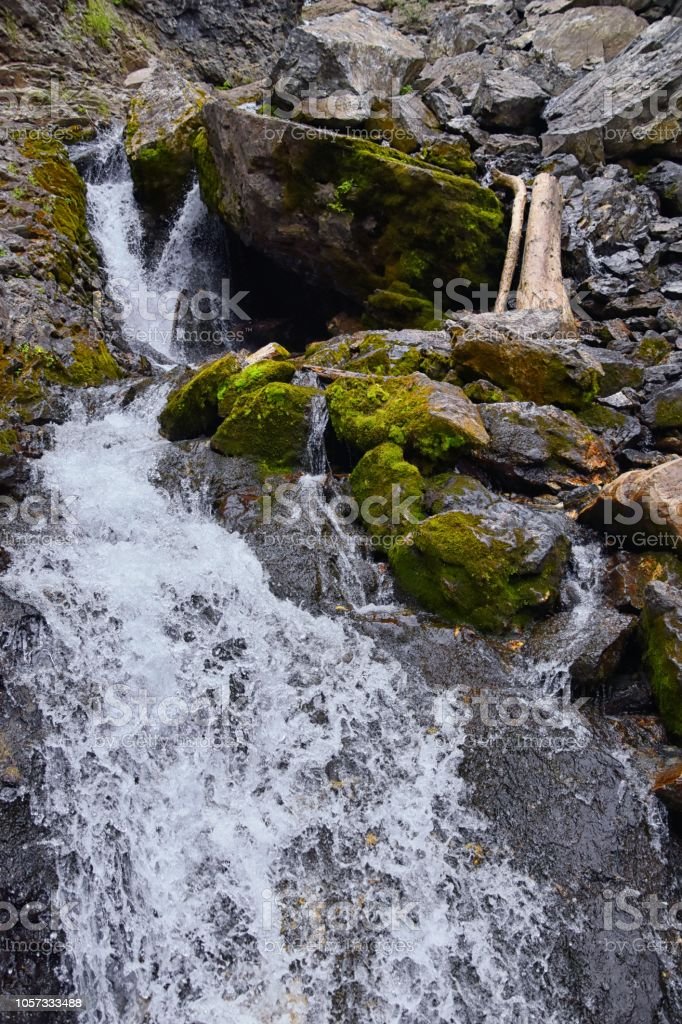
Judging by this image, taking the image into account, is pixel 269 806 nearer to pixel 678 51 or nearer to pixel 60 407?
pixel 60 407

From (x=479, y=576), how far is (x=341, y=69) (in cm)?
1400

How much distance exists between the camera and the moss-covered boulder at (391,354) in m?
8.40

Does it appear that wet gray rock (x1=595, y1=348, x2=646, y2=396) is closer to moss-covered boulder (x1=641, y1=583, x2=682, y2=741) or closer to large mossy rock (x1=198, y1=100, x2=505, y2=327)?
large mossy rock (x1=198, y1=100, x2=505, y2=327)

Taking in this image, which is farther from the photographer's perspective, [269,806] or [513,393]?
[513,393]

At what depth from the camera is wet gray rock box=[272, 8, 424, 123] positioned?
41.5ft

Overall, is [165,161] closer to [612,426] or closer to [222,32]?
[612,426]

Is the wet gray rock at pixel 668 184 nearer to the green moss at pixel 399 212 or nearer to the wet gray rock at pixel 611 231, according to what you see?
the wet gray rock at pixel 611 231

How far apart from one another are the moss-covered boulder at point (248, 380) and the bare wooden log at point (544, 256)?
448cm

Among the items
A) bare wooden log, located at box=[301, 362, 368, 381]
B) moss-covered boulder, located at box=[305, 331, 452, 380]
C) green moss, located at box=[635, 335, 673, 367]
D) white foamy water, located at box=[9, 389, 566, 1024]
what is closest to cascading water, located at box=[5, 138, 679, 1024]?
white foamy water, located at box=[9, 389, 566, 1024]

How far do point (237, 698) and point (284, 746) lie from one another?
1.90 feet

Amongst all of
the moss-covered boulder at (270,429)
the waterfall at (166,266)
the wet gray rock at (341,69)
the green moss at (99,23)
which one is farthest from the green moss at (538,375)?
the green moss at (99,23)

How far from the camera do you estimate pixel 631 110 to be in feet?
43.2

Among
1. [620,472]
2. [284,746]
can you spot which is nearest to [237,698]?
[284,746]

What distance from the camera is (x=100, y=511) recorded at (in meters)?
6.89
